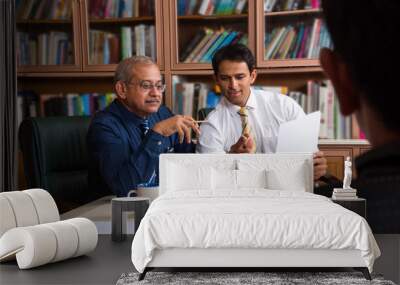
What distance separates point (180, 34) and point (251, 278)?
2.41 m

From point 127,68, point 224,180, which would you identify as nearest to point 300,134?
point 224,180

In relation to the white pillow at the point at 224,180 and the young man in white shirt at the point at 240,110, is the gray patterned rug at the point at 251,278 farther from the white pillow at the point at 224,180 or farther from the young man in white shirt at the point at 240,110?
the young man in white shirt at the point at 240,110

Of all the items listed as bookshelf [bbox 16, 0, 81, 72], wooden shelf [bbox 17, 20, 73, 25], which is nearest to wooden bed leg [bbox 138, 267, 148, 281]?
bookshelf [bbox 16, 0, 81, 72]

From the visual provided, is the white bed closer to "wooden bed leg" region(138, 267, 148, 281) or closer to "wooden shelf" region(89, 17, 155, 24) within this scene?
"wooden bed leg" region(138, 267, 148, 281)

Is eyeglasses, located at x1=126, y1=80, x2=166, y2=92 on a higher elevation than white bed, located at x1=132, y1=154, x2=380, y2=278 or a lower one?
higher

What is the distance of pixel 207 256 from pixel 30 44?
273cm

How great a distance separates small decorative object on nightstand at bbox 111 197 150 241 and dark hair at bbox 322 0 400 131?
8.33 ft

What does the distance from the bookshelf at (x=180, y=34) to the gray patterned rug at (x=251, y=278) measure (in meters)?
2.05

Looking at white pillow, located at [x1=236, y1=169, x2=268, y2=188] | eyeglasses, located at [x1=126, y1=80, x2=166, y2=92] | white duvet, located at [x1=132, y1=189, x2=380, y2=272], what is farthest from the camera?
eyeglasses, located at [x1=126, y1=80, x2=166, y2=92]

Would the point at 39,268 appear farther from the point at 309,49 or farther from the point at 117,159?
the point at 309,49

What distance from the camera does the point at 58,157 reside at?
3369mm

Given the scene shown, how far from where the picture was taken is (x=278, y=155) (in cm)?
315

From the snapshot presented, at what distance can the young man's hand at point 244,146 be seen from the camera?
3371 mm

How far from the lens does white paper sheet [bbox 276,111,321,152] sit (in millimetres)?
2977
